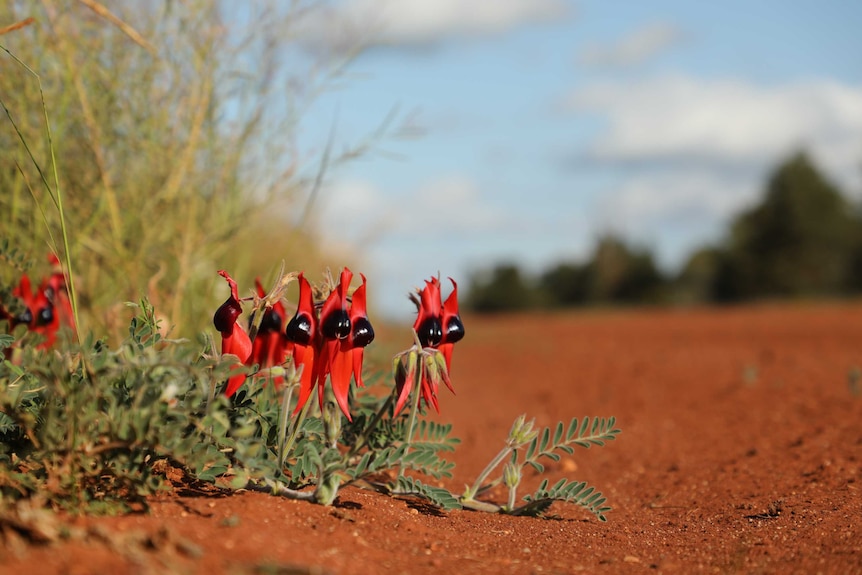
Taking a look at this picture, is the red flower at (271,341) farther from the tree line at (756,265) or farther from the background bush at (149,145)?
the tree line at (756,265)

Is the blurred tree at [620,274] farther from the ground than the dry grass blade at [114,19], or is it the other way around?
the dry grass blade at [114,19]

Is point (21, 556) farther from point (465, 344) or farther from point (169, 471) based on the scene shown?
point (465, 344)

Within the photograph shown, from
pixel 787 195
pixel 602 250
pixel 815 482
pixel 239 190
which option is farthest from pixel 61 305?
pixel 602 250

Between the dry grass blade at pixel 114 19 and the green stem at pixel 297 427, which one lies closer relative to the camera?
the green stem at pixel 297 427

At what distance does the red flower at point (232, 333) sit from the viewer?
7.32 feet

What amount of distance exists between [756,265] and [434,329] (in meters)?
28.6

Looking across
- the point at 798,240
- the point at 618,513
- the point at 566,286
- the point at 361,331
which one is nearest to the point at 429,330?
the point at 361,331

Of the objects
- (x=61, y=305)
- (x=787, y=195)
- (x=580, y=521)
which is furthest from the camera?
(x=787, y=195)

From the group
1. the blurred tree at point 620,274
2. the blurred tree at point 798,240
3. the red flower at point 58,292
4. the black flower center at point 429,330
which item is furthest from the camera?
the blurred tree at point 620,274

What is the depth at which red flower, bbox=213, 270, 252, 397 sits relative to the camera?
2.23m

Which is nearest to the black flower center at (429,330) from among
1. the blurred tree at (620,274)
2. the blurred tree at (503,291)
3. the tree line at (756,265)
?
the tree line at (756,265)

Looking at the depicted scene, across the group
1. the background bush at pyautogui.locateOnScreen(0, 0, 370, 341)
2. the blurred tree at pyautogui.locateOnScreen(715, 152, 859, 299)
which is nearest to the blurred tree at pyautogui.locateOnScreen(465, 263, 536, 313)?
the blurred tree at pyautogui.locateOnScreen(715, 152, 859, 299)

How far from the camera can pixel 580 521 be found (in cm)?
274

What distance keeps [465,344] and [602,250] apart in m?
20.5
